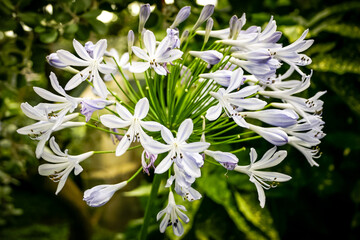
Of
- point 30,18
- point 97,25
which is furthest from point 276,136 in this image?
point 30,18

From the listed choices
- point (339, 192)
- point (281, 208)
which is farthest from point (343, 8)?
point (281, 208)

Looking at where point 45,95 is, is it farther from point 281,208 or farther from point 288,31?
point 281,208

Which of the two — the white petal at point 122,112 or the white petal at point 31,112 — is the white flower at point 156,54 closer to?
the white petal at point 122,112

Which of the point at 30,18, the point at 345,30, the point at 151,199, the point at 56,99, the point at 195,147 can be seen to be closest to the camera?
the point at 195,147

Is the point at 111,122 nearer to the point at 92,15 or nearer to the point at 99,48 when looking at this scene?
the point at 99,48

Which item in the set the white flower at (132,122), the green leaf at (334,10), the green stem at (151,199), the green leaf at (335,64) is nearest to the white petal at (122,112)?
the white flower at (132,122)
